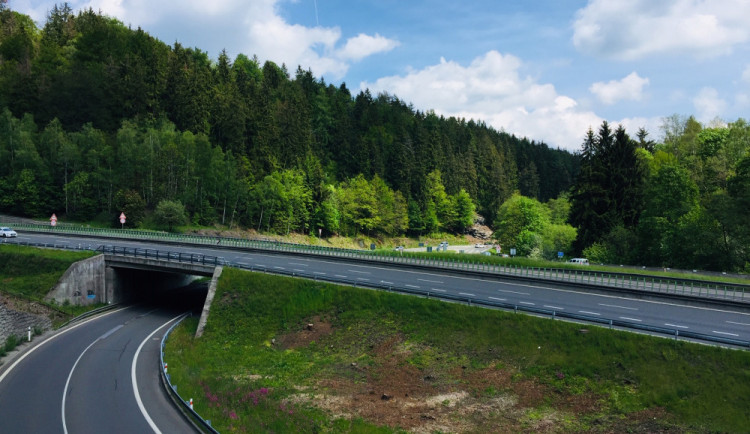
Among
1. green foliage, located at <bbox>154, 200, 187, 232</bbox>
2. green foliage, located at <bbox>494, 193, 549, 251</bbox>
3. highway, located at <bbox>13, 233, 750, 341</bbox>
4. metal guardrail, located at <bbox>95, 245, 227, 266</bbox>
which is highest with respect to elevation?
green foliage, located at <bbox>494, 193, 549, 251</bbox>

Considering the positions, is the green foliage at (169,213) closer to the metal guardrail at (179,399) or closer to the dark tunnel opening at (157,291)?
the dark tunnel opening at (157,291)

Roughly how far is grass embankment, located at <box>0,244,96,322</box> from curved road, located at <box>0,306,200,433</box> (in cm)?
698

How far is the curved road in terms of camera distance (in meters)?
23.1

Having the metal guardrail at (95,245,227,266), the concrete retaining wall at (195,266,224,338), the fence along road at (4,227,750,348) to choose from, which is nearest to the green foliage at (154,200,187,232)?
the fence along road at (4,227,750,348)

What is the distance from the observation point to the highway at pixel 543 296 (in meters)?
29.4

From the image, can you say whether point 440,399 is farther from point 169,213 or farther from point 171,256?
point 169,213

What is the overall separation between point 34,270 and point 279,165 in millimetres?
61936

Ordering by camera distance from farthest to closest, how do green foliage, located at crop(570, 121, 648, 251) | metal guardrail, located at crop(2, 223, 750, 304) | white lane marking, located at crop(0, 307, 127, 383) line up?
green foliage, located at crop(570, 121, 648, 251) → metal guardrail, located at crop(2, 223, 750, 304) → white lane marking, located at crop(0, 307, 127, 383)

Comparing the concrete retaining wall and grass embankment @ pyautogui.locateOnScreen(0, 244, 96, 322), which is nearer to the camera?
the concrete retaining wall

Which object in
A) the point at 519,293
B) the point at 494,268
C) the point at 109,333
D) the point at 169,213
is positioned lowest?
the point at 109,333

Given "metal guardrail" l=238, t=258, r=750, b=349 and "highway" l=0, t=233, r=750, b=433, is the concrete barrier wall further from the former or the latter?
"metal guardrail" l=238, t=258, r=750, b=349

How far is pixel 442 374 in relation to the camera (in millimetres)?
Result: 27484

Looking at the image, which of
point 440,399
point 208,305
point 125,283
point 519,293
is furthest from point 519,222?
point 440,399

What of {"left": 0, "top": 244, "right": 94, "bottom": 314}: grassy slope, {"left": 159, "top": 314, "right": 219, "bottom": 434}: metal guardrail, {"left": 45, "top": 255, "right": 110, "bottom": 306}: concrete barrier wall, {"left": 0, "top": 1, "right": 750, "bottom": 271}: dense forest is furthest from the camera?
{"left": 0, "top": 1, "right": 750, "bottom": 271}: dense forest
